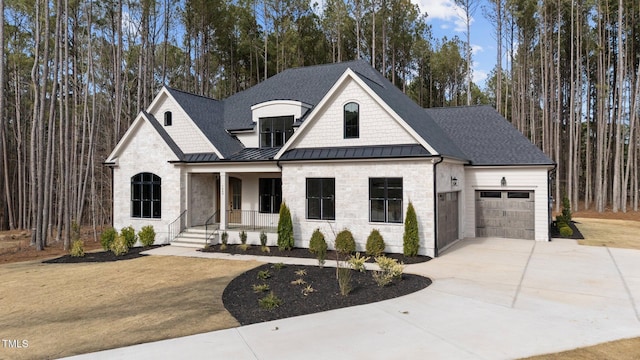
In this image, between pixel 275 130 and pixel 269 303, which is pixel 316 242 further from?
pixel 275 130

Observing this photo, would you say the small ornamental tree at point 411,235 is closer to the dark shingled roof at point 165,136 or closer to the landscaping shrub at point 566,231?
the landscaping shrub at point 566,231

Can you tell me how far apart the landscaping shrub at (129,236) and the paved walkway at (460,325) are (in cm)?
1226

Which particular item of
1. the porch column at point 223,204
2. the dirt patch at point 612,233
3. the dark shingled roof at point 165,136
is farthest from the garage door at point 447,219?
the dark shingled roof at point 165,136

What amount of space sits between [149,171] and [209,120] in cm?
385

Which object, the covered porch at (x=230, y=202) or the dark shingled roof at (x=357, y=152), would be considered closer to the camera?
the dark shingled roof at (x=357, y=152)

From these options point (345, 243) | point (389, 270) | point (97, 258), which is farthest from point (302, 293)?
point (97, 258)

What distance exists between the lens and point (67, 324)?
7.07 metres

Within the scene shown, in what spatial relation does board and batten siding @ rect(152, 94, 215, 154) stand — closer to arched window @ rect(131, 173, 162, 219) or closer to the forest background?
arched window @ rect(131, 173, 162, 219)

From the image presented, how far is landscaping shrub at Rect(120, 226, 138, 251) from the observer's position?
652 inches

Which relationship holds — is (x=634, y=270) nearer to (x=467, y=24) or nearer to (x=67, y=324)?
(x=67, y=324)

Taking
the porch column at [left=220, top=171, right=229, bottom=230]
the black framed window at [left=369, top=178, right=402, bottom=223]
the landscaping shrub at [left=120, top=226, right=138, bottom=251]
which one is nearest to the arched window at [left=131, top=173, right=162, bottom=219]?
the landscaping shrub at [left=120, top=226, right=138, bottom=251]

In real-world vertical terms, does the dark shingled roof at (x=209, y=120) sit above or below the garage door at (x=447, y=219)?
above

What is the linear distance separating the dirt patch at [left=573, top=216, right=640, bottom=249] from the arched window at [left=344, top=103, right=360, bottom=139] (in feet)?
34.9

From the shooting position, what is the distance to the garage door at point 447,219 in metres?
13.8
